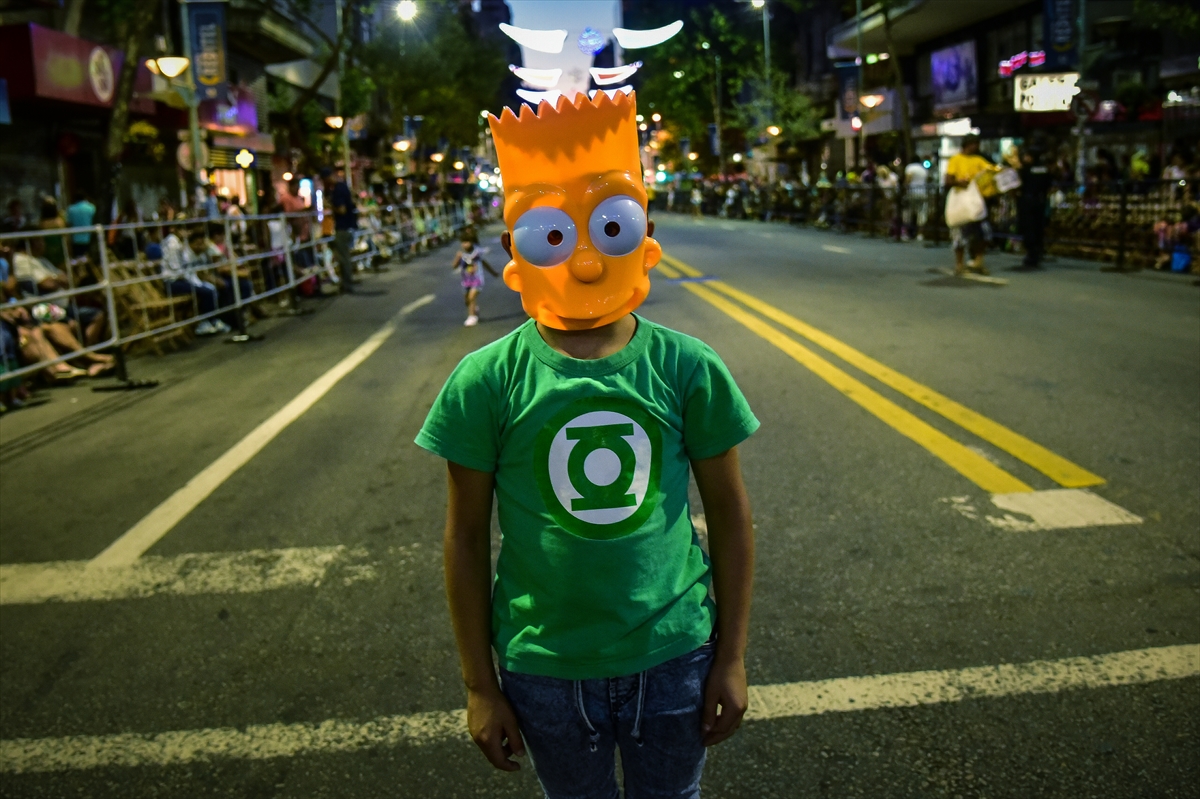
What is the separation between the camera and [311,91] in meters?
29.9

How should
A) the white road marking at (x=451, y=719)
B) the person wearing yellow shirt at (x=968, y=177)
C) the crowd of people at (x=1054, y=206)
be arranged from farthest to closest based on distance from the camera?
the crowd of people at (x=1054, y=206)
the person wearing yellow shirt at (x=968, y=177)
the white road marking at (x=451, y=719)

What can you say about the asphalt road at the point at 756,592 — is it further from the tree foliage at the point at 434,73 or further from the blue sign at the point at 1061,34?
the tree foliage at the point at 434,73

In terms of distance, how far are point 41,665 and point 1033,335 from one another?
856 centimetres

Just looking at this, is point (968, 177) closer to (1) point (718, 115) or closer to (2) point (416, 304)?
(2) point (416, 304)

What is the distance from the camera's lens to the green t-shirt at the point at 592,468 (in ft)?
5.87

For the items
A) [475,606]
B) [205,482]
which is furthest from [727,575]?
[205,482]

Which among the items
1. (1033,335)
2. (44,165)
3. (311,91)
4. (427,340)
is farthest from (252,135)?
(1033,335)

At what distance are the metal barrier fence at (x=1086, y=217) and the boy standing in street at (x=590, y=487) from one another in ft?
50.7

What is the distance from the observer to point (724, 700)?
6.15 feet

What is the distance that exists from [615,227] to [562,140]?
0.16m

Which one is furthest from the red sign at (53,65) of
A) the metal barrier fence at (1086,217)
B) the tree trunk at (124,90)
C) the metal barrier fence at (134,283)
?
the metal barrier fence at (1086,217)

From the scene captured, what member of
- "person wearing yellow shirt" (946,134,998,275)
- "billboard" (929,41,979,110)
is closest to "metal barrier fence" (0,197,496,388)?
"person wearing yellow shirt" (946,134,998,275)

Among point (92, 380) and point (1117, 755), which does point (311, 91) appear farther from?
point (1117, 755)

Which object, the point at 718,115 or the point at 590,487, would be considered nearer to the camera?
the point at 590,487
